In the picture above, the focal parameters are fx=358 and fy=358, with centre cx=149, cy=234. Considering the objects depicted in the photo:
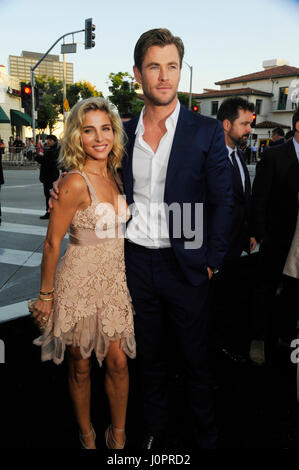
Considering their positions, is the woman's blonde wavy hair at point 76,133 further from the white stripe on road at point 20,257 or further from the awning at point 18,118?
the awning at point 18,118

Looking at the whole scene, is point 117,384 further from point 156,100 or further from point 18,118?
point 18,118

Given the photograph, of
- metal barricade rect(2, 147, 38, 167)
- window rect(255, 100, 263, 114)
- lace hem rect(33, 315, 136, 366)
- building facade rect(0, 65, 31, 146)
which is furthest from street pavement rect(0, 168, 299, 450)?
window rect(255, 100, 263, 114)

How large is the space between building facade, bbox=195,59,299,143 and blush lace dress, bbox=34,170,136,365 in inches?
1748

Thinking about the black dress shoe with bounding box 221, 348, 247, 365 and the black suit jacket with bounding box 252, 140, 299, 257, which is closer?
the black suit jacket with bounding box 252, 140, 299, 257

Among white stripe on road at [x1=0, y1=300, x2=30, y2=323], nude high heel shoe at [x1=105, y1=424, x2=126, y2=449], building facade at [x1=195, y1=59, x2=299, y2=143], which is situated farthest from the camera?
building facade at [x1=195, y1=59, x2=299, y2=143]

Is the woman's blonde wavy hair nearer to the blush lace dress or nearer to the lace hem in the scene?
the blush lace dress

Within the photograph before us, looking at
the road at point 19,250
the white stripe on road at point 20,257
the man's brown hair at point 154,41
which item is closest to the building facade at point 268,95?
the road at point 19,250

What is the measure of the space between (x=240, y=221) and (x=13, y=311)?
8.32 feet

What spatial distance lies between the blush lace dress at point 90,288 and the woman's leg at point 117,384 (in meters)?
0.06

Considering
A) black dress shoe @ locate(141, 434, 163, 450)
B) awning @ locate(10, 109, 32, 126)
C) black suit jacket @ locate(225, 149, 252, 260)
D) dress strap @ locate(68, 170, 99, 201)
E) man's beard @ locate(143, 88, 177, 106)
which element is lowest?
black dress shoe @ locate(141, 434, 163, 450)

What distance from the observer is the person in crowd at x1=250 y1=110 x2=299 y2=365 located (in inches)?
112

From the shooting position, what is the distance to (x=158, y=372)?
2271 mm

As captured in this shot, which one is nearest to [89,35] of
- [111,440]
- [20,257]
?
[20,257]
